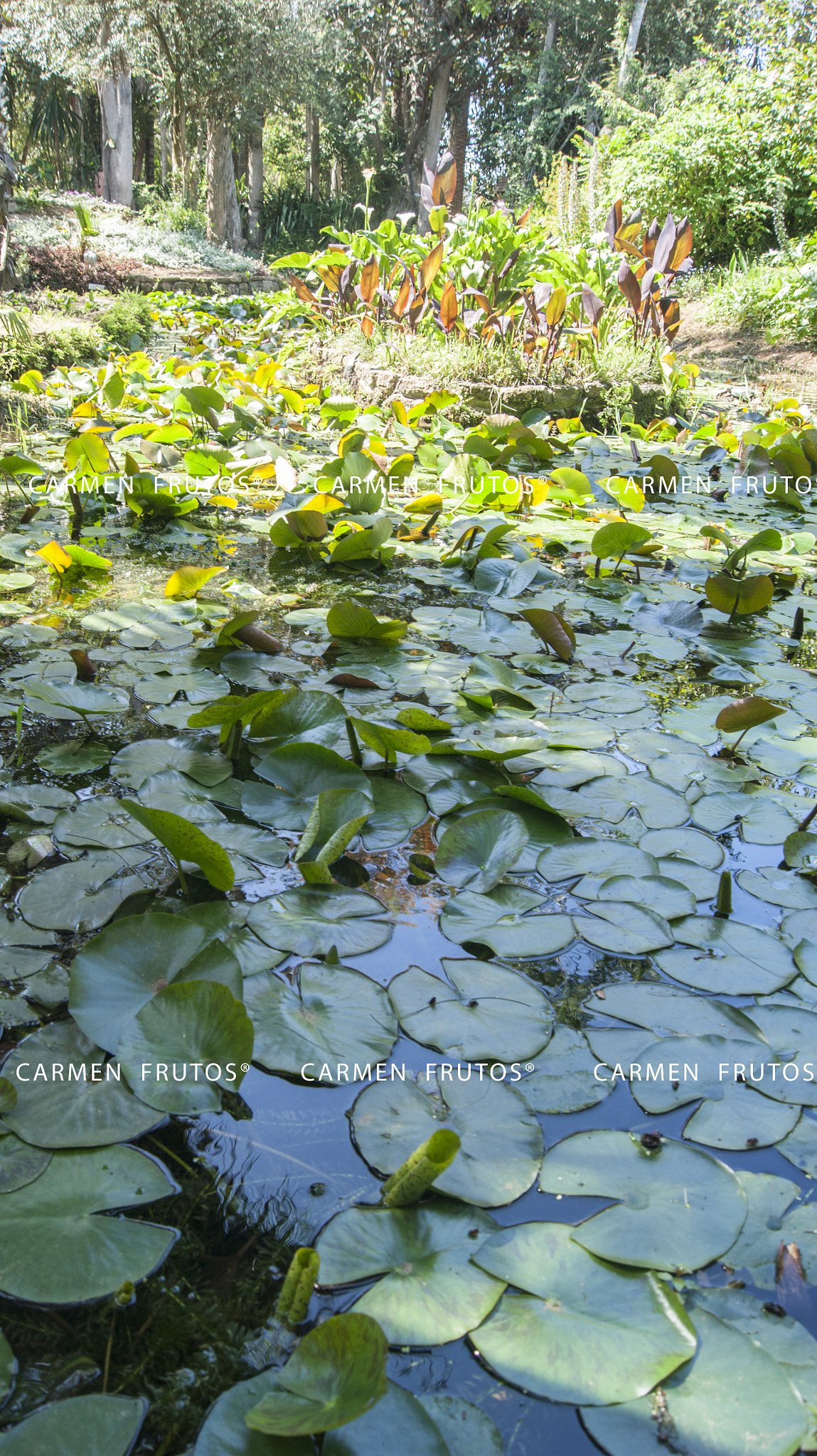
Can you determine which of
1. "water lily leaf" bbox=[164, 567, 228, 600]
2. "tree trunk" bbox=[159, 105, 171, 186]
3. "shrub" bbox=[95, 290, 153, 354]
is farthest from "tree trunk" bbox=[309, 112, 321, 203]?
"water lily leaf" bbox=[164, 567, 228, 600]

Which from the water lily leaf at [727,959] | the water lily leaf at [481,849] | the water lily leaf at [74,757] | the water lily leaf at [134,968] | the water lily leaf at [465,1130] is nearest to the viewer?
the water lily leaf at [465,1130]

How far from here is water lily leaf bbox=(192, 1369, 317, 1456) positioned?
0.53 m

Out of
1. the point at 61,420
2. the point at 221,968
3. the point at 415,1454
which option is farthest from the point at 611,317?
the point at 415,1454

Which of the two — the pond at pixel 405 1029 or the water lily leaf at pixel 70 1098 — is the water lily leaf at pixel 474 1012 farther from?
the water lily leaf at pixel 70 1098

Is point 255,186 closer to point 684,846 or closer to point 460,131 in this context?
point 460,131

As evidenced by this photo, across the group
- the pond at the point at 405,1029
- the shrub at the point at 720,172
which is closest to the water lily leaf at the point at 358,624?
the pond at the point at 405,1029

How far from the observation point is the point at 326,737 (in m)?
1.38

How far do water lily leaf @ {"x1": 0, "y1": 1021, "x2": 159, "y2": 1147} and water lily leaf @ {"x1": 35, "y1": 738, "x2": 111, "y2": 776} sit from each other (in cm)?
57

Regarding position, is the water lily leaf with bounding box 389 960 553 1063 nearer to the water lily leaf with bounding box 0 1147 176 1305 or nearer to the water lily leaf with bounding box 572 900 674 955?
the water lily leaf with bounding box 572 900 674 955

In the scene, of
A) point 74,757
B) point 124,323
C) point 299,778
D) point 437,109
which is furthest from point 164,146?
point 299,778

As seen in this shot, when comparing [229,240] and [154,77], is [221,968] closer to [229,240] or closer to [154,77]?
[229,240]

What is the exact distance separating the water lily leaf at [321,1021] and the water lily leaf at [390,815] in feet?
0.96

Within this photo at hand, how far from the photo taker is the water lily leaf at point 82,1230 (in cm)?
63

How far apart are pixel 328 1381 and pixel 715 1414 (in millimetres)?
262
